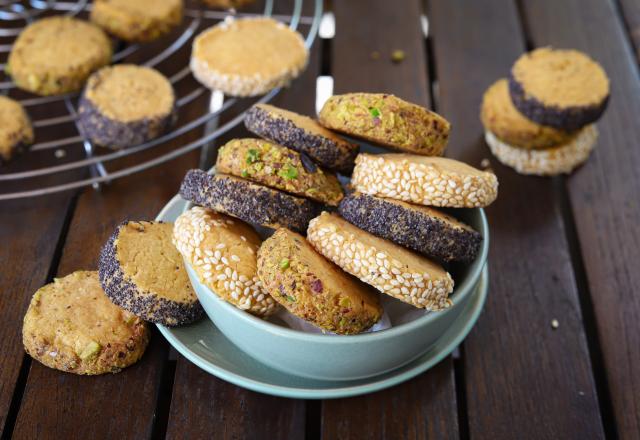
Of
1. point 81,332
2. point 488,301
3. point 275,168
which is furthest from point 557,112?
point 81,332

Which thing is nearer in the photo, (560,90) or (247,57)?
(560,90)

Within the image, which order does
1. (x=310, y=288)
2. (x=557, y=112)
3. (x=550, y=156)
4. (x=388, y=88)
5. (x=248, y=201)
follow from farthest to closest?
(x=388, y=88) < (x=550, y=156) < (x=557, y=112) < (x=248, y=201) < (x=310, y=288)

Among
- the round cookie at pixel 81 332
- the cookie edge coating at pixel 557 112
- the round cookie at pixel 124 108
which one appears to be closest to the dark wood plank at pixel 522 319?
the cookie edge coating at pixel 557 112

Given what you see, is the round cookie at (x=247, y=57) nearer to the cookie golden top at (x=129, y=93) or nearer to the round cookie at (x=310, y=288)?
the cookie golden top at (x=129, y=93)

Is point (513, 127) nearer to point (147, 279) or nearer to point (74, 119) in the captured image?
point (147, 279)

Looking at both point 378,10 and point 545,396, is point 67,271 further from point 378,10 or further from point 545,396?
point 378,10

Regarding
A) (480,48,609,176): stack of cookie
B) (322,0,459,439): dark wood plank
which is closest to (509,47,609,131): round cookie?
(480,48,609,176): stack of cookie
